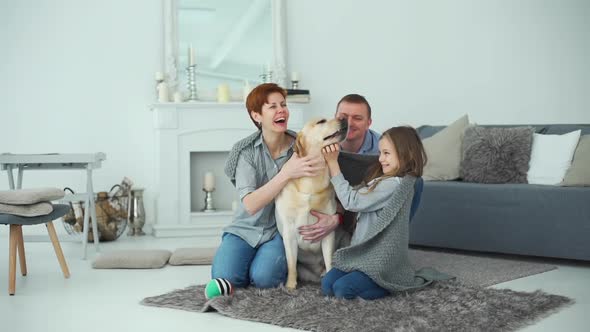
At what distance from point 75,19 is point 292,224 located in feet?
11.1

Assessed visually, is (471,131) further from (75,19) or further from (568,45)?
(75,19)

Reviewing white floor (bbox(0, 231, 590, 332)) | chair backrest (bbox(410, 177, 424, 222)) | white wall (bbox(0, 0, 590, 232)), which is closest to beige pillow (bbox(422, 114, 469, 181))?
white floor (bbox(0, 231, 590, 332))

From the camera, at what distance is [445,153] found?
4.75 m

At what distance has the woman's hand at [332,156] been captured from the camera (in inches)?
116

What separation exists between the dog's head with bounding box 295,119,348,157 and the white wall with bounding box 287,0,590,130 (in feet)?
10.0

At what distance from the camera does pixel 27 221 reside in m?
3.40

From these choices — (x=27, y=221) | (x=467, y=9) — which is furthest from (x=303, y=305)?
(x=467, y=9)

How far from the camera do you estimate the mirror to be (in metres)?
5.73

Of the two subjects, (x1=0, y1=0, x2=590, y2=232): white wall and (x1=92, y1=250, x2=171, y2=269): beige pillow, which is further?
(x1=0, y1=0, x2=590, y2=232): white wall

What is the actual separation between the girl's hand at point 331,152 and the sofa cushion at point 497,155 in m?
1.80

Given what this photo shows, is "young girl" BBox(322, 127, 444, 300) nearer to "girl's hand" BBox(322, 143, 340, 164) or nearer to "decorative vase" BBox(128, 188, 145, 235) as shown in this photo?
"girl's hand" BBox(322, 143, 340, 164)

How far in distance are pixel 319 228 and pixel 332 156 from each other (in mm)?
300

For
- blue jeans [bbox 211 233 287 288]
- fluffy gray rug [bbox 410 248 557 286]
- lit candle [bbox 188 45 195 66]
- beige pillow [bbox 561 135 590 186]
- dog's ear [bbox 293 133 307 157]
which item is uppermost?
lit candle [bbox 188 45 195 66]

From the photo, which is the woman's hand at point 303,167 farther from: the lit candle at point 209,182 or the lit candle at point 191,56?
the lit candle at point 191,56
